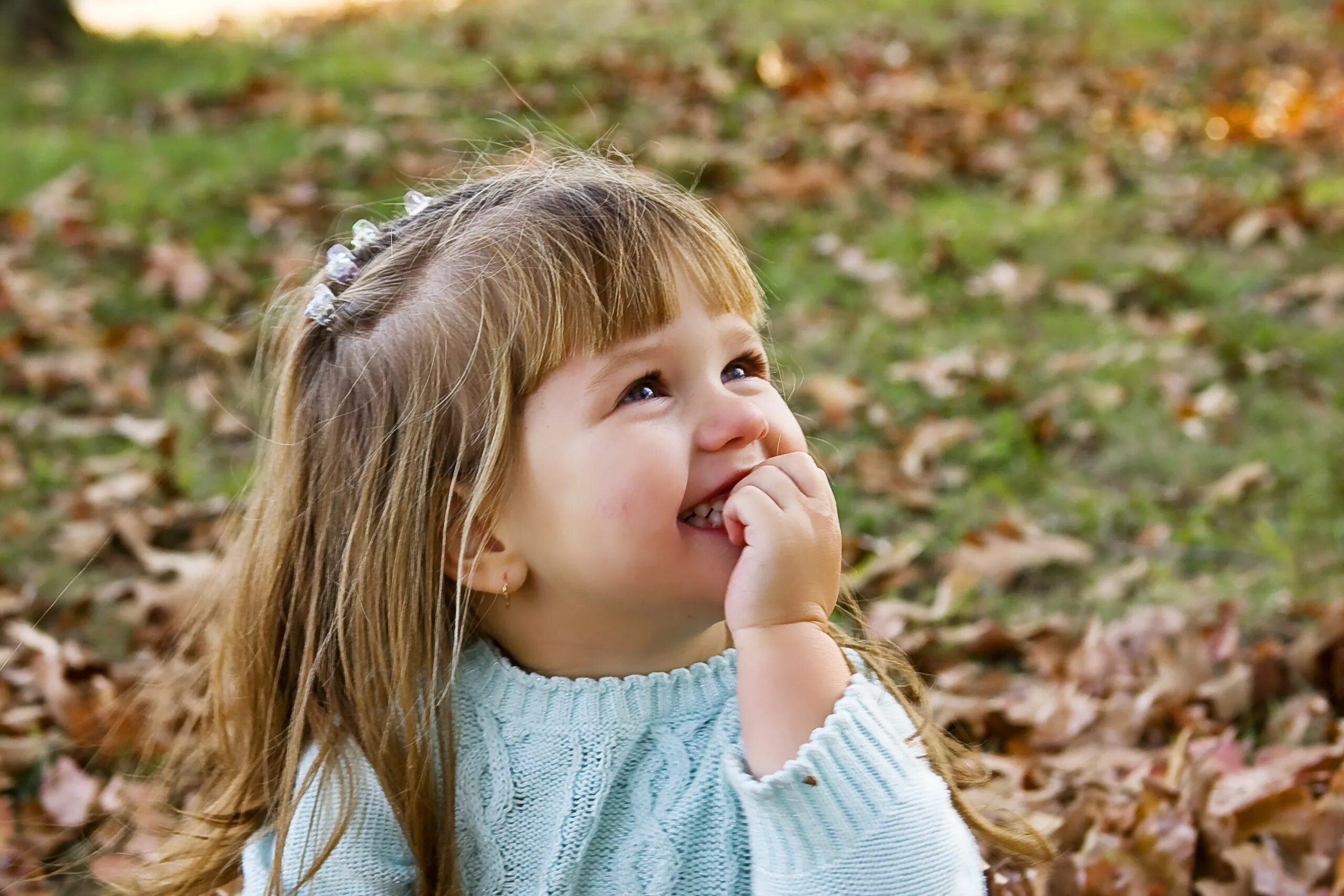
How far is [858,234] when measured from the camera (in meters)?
5.89

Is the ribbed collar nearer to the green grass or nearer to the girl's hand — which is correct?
the girl's hand

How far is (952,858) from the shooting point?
174 centimetres

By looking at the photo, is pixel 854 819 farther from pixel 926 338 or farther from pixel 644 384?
pixel 926 338

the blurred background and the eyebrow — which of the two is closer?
the eyebrow

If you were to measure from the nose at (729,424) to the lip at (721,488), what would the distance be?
3 centimetres

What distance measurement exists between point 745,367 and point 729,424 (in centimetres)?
18

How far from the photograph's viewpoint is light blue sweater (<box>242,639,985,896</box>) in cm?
189

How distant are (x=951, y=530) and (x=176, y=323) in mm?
2727

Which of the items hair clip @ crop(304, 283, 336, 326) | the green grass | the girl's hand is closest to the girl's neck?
the girl's hand

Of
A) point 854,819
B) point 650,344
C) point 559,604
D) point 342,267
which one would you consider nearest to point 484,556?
point 559,604

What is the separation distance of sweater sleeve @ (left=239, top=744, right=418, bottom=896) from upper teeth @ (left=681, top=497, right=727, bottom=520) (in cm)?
56

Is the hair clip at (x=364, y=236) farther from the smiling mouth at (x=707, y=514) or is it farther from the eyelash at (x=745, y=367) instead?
the smiling mouth at (x=707, y=514)

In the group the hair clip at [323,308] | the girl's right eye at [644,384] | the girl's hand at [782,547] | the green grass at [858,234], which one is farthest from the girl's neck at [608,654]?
the green grass at [858,234]

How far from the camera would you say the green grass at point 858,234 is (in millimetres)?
3697
